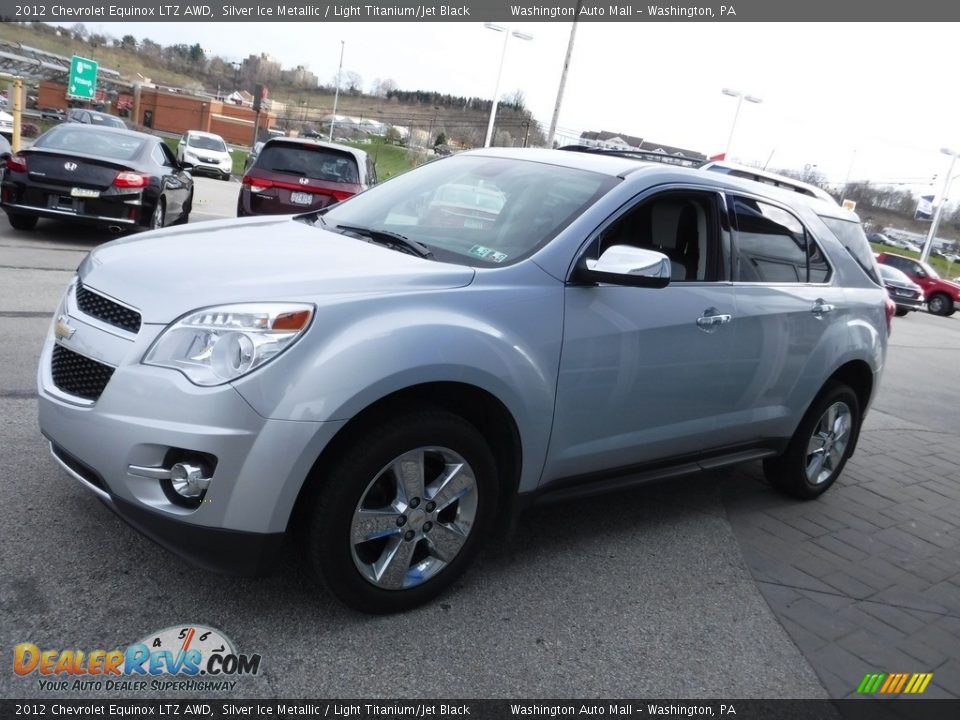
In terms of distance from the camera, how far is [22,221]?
11.1m

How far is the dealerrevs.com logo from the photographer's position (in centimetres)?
262

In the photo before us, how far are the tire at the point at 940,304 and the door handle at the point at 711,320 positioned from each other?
2816 centimetres

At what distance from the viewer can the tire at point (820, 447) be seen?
16.6 ft

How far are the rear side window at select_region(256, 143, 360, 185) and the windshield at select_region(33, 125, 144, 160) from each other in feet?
5.76

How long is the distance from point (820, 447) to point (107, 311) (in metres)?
4.12

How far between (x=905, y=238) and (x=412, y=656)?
97010 mm

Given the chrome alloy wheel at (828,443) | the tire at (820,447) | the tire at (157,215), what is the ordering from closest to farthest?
the tire at (820,447) < the chrome alloy wheel at (828,443) < the tire at (157,215)

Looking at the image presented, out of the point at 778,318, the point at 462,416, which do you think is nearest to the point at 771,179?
the point at 778,318

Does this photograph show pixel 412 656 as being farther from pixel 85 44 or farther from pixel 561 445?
pixel 85 44

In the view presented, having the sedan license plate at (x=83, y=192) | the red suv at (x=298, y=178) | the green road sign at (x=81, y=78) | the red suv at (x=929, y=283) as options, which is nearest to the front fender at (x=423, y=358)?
the red suv at (x=298, y=178)

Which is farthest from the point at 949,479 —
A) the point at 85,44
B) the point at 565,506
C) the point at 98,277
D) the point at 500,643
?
the point at 85,44
